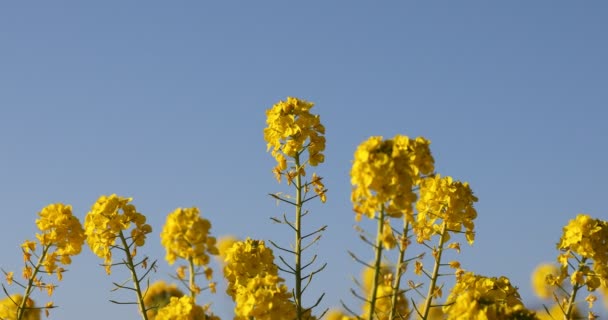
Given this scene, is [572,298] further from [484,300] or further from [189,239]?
[189,239]

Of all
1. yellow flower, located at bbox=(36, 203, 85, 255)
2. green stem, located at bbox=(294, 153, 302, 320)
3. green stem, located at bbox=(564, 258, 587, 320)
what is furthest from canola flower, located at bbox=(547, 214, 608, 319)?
yellow flower, located at bbox=(36, 203, 85, 255)

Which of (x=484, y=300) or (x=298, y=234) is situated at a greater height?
(x=298, y=234)

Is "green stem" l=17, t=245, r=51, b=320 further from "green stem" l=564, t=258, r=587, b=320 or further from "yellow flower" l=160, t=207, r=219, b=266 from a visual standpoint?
"green stem" l=564, t=258, r=587, b=320

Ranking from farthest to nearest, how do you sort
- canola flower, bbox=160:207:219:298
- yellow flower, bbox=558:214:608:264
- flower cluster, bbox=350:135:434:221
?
yellow flower, bbox=558:214:608:264
canola flower, bbox=160:207:219:298
flower cluster, bbox=350:135:434:221

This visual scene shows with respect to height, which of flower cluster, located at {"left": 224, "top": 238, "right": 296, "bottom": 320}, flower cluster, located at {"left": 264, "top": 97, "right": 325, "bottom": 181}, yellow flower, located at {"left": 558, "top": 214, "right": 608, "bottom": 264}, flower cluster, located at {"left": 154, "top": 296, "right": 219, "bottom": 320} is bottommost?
flower cluster, located at {"left": 154, "top": 296, "right": 219, "bottom": 320}

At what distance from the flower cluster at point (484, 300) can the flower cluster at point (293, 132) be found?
2095 mm

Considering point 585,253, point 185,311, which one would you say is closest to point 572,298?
point 585,253

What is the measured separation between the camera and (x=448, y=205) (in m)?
9.51

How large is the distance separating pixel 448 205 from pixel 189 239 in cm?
280

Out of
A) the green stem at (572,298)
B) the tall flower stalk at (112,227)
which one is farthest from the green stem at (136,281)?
the green stem at (572,298)

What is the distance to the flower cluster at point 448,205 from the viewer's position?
9516mm

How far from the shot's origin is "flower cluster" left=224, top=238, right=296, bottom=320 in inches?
312

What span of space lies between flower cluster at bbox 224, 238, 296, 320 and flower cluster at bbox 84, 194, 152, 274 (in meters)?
1.04

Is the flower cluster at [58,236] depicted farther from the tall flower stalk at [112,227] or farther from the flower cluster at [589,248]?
the flower cluster at [589,248]
